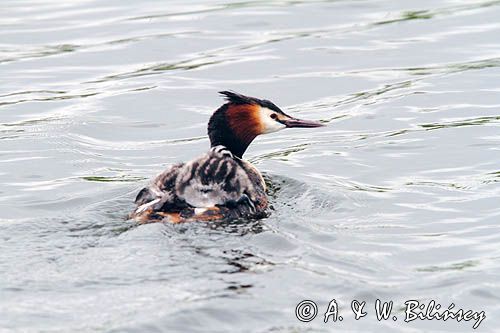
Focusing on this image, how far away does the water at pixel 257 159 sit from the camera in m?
8.82

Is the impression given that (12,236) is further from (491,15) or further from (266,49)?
(491,15)

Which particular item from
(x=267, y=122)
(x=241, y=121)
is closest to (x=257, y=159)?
(x=267, y=122)

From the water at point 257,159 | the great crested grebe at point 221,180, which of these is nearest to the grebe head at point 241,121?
the great crested grebe at point 221,180

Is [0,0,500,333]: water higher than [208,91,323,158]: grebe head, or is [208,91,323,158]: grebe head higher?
[208,91,323,158]: grebe head

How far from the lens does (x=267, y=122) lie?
467 inches

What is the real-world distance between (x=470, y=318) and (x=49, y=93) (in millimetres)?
8709

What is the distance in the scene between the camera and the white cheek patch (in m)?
11.8

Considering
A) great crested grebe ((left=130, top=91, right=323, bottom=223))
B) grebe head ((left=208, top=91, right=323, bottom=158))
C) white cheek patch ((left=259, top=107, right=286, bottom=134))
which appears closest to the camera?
great crested grebe ((left=130, top=91, right=323, bottom=223))

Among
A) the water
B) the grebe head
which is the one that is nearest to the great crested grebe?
the grebe head

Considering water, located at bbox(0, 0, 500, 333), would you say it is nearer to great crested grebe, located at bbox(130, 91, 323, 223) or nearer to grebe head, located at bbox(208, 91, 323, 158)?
great crested grebe, located at bbox(130, 91, 323, 223)

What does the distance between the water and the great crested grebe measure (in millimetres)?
245

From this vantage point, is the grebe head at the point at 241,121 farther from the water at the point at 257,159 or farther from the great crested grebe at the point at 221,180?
the water at the point at 257,159

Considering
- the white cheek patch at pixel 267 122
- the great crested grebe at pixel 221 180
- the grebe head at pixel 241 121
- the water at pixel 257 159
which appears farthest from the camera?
the white cheek patch at pixel 267 122

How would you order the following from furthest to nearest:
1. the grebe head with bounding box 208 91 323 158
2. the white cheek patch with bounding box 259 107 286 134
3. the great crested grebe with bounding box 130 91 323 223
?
the white cheek patch with bounding box 259 107 286 134 < the grebe head with bounding box 208 91 323 158 < the great crested grebe with bounding box 130 91 323 223
